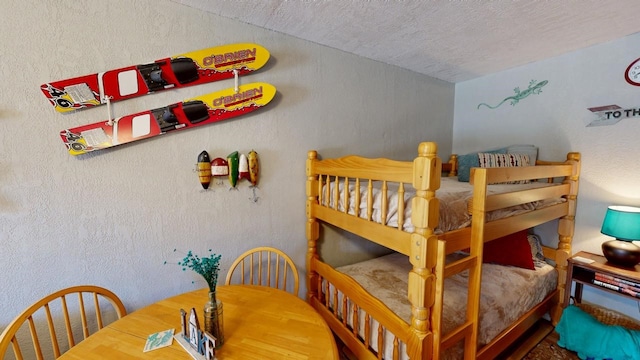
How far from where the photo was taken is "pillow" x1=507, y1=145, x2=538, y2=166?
2172mm

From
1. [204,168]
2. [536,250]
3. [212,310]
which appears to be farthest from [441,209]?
[536,250]

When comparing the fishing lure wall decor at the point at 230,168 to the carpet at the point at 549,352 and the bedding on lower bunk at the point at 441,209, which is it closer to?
the bedding on lower bunk at the point at 441,209

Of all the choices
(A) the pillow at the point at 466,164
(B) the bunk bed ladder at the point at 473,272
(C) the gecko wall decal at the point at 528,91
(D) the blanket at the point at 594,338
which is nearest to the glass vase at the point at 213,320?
(B) the bunk bed ladder at the point at 473,272

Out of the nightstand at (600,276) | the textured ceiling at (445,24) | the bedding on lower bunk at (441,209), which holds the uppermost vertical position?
the textured ceiling at (445,24)

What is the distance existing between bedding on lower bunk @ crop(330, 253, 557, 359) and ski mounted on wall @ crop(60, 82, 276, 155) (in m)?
1.43

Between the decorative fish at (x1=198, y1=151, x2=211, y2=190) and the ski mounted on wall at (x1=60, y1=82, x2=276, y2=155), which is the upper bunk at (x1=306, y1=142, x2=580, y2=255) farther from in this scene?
the decorative fish at (x1=198, y1=151, x2=211, y2=190)

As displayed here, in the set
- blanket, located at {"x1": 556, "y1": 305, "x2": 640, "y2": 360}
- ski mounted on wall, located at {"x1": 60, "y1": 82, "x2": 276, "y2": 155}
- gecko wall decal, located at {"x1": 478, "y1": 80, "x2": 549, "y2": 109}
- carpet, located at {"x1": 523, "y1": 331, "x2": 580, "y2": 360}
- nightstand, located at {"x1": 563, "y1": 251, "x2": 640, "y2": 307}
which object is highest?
gecko wall decal, located at {"x1": 478, "y1": 80, "x2": 549, "y2": 109}

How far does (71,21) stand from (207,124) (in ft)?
2.52

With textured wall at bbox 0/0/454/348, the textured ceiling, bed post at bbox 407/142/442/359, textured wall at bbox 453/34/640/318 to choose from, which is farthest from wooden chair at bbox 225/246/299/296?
textured wall at bbox 453/34/640/318

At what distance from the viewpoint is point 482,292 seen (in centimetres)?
163

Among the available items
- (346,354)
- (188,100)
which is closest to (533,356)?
(346,354)

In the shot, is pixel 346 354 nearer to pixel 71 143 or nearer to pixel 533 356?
pixel 533 356

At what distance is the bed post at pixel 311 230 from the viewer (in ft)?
6.16

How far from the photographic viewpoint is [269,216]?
1850 millimetres
